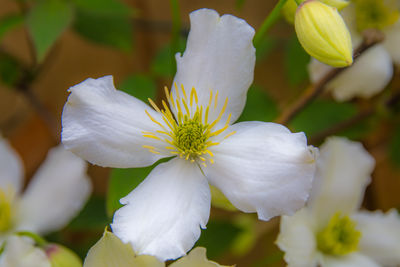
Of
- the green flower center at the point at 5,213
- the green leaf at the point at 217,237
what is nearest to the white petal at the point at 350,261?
the green leaf at the point at 217,237

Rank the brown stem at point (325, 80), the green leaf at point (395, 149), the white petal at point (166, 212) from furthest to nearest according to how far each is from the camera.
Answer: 1. the green leaf at point (395, 149)
2. the brown stem at point (325, 80)
3. the white petal at point (166, 212)

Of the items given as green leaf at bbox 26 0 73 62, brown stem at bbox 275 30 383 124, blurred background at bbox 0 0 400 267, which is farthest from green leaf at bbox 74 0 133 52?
brown stem at bbox 275 30 383 124

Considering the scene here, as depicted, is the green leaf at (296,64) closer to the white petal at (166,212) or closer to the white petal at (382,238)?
the white petal at (382,238)

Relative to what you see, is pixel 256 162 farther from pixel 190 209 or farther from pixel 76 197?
pixel 76 197

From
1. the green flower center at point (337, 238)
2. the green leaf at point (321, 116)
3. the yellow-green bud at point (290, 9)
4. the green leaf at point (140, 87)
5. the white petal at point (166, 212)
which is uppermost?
the yellow-green bud at point (290, 9)

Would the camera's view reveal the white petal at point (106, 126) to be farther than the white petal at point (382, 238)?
No

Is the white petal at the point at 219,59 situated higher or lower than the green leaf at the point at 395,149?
higher

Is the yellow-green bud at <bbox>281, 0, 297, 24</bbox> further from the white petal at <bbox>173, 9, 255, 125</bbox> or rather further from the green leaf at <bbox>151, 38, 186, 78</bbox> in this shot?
the green leaf at <bbox>151, 38, 186, 78</bbox>
